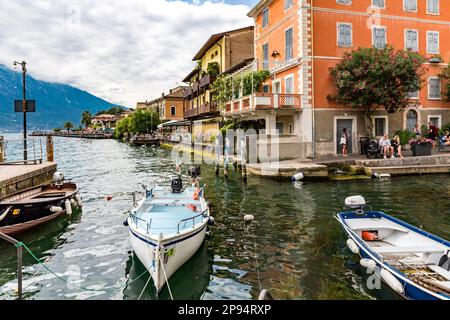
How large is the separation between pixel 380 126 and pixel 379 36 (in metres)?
6.91

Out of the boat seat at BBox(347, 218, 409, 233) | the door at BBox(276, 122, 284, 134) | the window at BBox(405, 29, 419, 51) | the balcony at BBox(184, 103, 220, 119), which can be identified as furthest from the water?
the balcony at BBox(184, 103, 220, 119)

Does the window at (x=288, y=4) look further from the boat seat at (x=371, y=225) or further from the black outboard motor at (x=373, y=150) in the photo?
the boat seat at (x=371, y=225)

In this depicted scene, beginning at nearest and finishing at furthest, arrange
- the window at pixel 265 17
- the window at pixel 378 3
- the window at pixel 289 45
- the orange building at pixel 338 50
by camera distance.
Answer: the orange building at pixel 338 50 < the window at pixel 378 3 < the window at pixel 289 45 < the window at pixel 265 17

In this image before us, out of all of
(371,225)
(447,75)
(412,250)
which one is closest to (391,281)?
(412,250)

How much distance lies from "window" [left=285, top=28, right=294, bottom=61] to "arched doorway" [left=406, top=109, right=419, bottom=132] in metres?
10.7

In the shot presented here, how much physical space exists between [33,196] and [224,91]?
79.1 ft

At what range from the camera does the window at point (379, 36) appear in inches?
1088

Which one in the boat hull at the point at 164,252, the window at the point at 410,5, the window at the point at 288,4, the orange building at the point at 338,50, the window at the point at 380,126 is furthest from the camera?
the window at the point at 410,5

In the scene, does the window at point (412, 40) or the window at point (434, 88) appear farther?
the window at point (434, 88)

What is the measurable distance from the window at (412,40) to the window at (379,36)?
7.13 feet

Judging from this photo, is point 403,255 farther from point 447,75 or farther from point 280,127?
point 447,75

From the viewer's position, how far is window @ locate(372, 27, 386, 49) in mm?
27641

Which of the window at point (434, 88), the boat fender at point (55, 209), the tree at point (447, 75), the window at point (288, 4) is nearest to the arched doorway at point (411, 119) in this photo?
the window at point (434, 88)

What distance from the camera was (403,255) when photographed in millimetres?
8641
